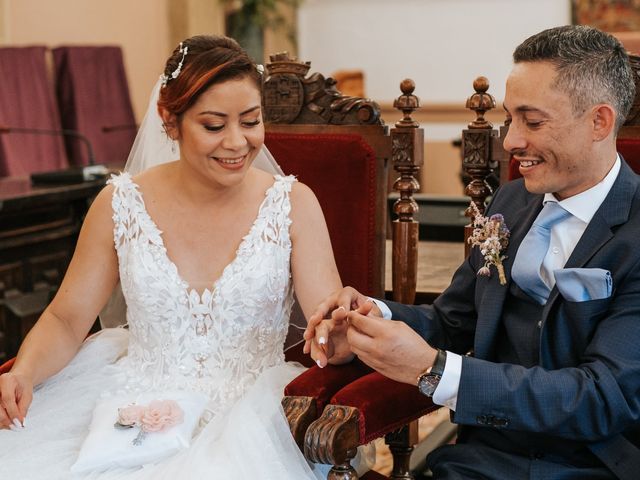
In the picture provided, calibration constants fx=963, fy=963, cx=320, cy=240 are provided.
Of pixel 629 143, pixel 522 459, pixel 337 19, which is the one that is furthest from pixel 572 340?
pixel 337 19

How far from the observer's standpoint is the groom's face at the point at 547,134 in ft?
6.53

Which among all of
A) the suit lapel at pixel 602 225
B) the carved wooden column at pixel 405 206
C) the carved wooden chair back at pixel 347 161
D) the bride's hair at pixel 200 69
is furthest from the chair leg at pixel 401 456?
the bride's hair at pixel 200 69

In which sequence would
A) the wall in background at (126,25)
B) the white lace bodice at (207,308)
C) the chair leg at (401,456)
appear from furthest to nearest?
the wall in background at (126,25) → the chair leg at (401,456) → the white lace bodice at (207,308)

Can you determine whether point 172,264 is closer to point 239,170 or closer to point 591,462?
point 239,170

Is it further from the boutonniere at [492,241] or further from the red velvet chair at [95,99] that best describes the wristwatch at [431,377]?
the red velvet chair at [95,99]

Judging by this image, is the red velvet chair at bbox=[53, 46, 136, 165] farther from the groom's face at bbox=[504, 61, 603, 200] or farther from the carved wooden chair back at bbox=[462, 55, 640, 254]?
the groom's face at bbox=[504, 61, 603, 200]

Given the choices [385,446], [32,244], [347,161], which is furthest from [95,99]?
[347,161]

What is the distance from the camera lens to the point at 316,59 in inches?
404

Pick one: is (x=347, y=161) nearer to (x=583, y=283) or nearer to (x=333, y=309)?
(x=333, y=309)

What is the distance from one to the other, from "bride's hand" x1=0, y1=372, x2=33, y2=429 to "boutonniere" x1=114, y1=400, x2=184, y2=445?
231 mm

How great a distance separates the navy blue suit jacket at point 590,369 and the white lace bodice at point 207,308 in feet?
2.48

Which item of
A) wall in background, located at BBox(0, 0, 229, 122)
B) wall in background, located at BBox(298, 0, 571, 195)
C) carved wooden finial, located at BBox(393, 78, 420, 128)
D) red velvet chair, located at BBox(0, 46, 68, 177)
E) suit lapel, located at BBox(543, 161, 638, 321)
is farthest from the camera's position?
wall in background, located at BBox(298, 0, 571, 195)

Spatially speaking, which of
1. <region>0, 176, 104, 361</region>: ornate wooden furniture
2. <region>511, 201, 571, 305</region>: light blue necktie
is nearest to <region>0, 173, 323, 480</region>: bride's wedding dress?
<region>511, 201, 571, 305</region>: light blue necktie

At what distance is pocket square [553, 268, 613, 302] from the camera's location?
1.95 meters
